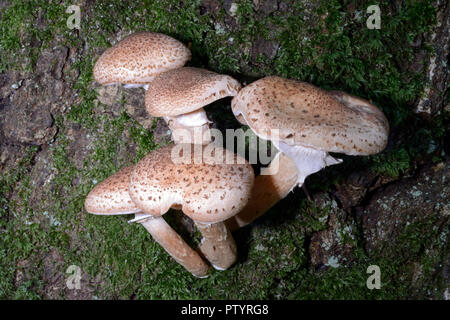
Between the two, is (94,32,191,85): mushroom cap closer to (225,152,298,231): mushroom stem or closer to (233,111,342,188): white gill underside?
(233,111,342,188): white gill underside

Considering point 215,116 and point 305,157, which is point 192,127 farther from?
point 305,157

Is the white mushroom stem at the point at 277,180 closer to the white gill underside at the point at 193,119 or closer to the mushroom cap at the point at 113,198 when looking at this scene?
the white gill underside at the point at 193,119

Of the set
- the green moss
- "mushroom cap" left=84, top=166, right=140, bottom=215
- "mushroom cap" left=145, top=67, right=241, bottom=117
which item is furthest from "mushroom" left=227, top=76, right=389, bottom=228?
"mushroom cap" left=84, top=166, right=140, bottom=215

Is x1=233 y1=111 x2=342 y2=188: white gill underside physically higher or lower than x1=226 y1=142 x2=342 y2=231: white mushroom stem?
higher

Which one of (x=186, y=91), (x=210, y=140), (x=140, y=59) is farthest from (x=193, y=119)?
(x=140, y=59)

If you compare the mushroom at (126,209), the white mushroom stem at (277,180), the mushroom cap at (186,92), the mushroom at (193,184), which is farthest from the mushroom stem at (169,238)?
the mushroom cap at (186,92)

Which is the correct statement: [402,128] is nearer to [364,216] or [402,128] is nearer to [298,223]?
[364,216]
